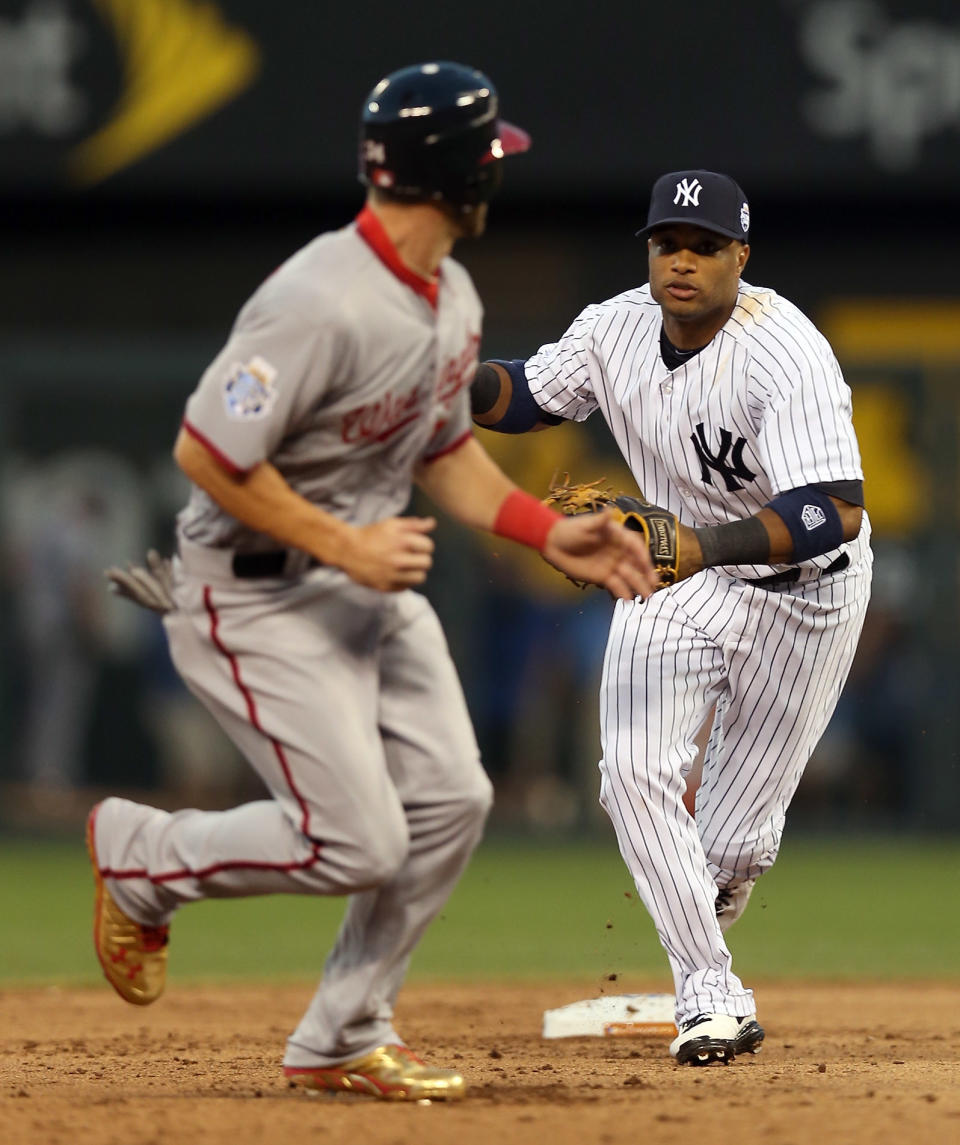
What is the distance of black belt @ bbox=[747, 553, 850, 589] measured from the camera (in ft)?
15.8

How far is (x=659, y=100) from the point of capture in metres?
11.0

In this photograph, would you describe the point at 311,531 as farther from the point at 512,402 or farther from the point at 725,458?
the point at 512,402

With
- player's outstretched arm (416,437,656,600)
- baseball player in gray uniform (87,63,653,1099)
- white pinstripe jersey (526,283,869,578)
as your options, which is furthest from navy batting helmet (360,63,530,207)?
white pinstripe jersey (526,283,869,578)

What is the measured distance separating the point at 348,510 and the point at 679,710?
132cm

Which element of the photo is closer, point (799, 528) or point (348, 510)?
point (348, 510)

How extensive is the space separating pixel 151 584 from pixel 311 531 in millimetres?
510

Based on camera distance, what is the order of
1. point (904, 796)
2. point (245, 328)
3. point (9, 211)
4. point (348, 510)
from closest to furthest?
point (245, 328), point (348, 510), point (904, 796), point (9, 211)

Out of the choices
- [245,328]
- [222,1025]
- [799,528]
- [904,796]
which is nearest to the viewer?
[245,328]

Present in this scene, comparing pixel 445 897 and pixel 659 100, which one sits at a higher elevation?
pixel 659 100

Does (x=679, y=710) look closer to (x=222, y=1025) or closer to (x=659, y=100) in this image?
(x=222, y=1025)

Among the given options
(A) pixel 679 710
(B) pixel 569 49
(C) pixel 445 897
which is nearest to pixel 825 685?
(A) pixel 679 710

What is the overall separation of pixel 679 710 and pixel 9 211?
28.0 ft

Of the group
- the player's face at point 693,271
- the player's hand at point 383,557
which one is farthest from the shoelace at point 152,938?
the player's face at point 693,271

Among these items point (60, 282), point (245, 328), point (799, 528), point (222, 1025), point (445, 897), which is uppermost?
point (60, 282)
